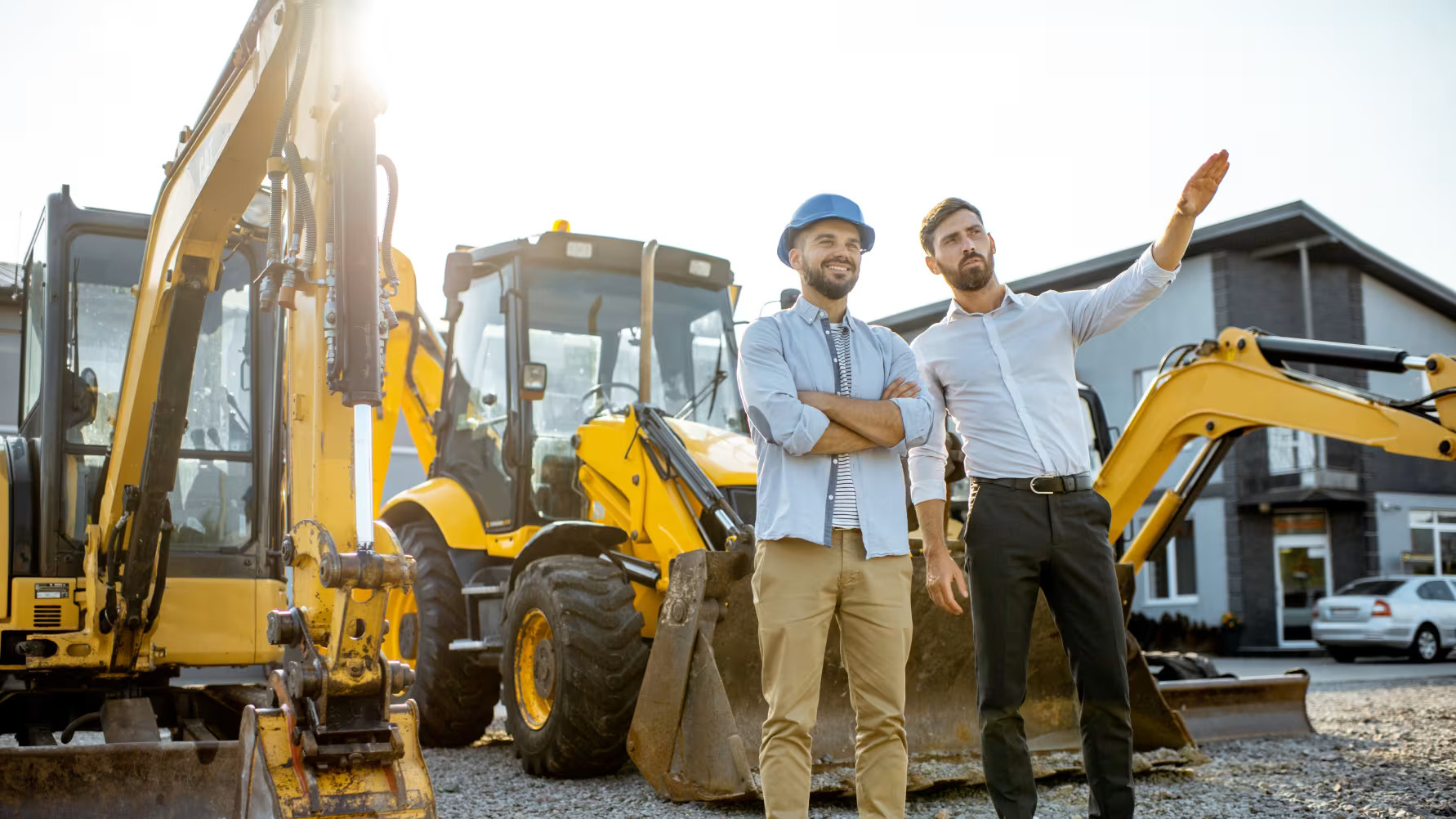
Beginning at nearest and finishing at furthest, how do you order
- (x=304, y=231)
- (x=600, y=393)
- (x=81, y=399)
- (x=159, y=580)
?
(x=304, y=231) → (x=159, y=580) → (x=81, y=399) → (x=600, y=393)

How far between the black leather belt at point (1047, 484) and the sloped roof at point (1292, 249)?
62.9 feet

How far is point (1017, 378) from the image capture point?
3.85m

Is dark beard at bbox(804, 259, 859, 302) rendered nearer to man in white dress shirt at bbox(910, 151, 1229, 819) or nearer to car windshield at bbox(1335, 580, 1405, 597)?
man in white dress shirt at bbox(910, 151, 1229, 819)

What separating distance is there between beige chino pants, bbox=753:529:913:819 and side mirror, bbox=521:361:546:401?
337cm

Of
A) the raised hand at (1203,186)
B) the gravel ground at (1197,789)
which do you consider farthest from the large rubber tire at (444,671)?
the raised hand at (1203,186)

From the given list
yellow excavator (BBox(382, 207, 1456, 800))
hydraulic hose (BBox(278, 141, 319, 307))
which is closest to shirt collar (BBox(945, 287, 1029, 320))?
yellow excavator (BBox(382, 207, 1456, 800))

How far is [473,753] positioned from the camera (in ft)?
23.0

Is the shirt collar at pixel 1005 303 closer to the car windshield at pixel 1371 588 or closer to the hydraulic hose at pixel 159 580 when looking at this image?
the hydraulic hose at pixel 159 580

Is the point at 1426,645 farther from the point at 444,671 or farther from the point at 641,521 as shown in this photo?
the point at 444,671

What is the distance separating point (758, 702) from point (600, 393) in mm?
2258

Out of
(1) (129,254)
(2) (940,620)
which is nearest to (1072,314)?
A: (2) (940,620)

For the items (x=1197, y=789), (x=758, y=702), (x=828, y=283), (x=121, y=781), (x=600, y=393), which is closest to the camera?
(x=828, y=283)

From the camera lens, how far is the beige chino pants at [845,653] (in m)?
3.25

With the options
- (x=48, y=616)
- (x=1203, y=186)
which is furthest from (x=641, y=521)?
(x=1203, y=186)
